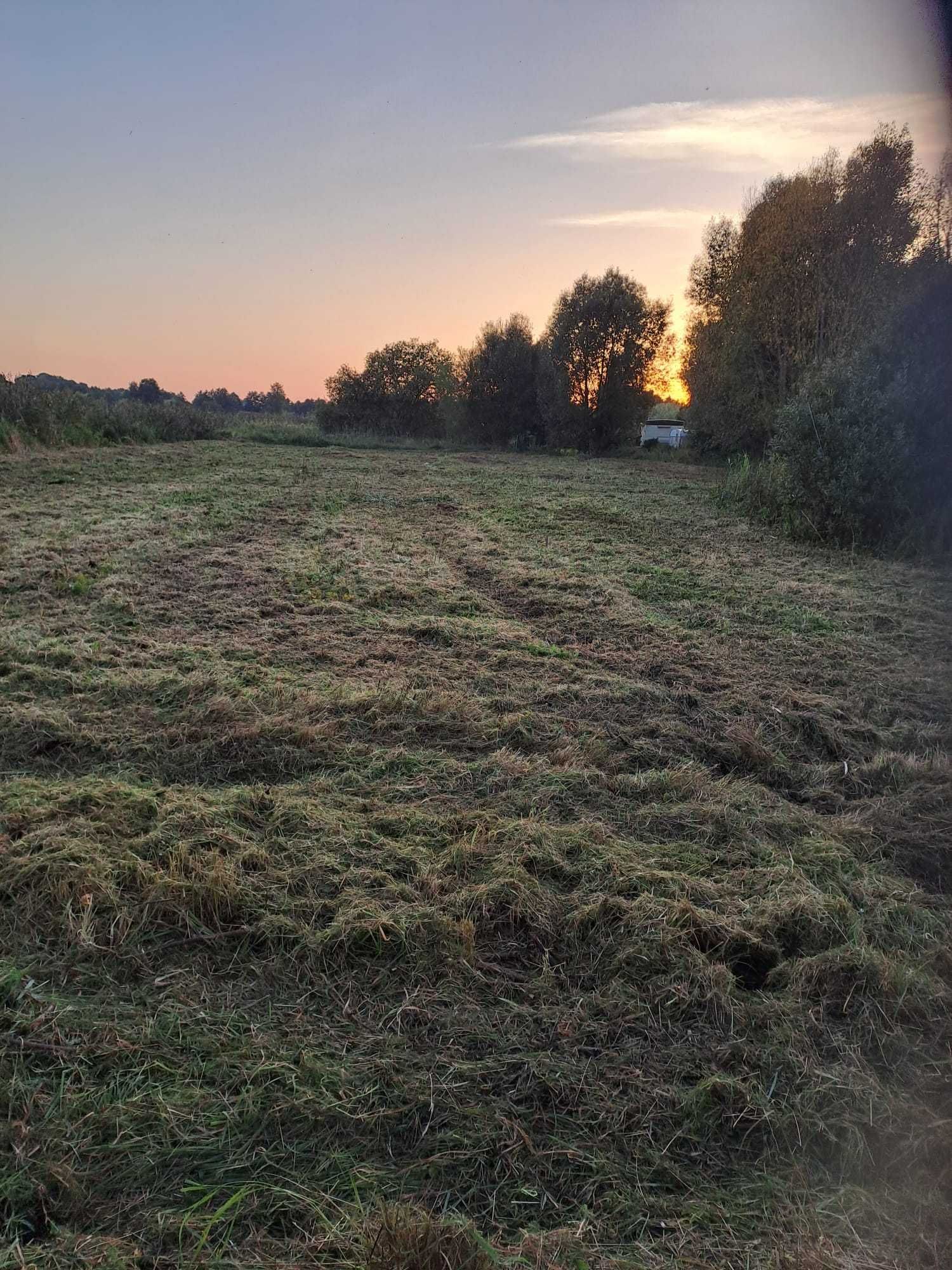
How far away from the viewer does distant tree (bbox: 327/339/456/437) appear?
123ft

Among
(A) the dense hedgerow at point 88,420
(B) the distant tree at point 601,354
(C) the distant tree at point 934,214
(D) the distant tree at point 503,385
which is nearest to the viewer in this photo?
(A) the dense hedgerow at point 88,420

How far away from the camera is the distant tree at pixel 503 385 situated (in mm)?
32938

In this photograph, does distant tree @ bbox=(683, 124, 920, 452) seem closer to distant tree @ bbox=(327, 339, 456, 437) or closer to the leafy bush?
the leafy bush

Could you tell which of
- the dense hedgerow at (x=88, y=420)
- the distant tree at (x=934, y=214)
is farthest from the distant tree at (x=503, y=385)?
the distant tree at (x=934, y=214)

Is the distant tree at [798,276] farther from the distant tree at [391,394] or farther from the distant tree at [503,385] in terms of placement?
the distant tree at [391,394]

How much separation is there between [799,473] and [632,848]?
9599mm

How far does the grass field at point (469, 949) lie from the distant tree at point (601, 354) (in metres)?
27.1

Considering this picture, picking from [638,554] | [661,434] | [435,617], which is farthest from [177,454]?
[661,434]

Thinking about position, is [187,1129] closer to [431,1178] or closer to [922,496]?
[431,1178]

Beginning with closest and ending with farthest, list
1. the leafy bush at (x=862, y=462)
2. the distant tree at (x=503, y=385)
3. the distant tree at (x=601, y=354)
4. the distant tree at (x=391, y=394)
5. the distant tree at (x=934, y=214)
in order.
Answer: the leafy bush at (x=862, y=462) < the distant tree at (x=934, y=214) < the distant tree at (x=601, y=354) < the distant tree at (x=503, y=385) < the distant tree at (x=391, y=394)

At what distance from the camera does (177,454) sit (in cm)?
1980

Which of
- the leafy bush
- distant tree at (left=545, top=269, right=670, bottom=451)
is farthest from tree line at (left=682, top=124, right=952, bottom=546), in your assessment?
distant tree at (left=545, top=269, right=670, bottom=451)

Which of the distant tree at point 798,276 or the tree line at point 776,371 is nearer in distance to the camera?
the tree line at point 776,371

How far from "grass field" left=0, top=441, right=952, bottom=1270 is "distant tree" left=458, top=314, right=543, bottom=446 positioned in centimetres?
2965
